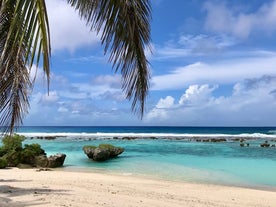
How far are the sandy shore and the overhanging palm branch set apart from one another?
3.60m

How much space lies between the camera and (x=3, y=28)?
6.11 m

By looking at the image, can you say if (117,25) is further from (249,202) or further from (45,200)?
(249,202)

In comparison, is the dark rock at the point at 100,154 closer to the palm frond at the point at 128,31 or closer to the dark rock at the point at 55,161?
the dark rock at the point at 55,161

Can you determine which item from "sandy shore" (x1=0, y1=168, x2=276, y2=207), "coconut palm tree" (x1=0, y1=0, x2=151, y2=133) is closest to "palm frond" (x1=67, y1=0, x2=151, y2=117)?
"coconut palm tree" (x1=0, y1=0, x2=151, y2=133)

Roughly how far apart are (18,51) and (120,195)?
23.9 feet

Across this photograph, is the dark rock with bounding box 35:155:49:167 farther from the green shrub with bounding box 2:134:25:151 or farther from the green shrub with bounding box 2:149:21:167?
the green shrub with bounding box 2:134:25:151

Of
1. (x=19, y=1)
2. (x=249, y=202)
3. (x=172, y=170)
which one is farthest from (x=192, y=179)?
(x=19, y=1)

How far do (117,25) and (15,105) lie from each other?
2169 millimetres

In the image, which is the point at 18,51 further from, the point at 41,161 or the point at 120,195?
the point at 41,161

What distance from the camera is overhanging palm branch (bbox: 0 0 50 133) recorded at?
4.48 m

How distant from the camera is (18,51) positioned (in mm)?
4977

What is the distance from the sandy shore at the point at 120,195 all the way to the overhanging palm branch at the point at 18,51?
360 centimetres

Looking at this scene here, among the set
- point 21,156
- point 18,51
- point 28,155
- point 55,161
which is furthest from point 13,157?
point 18,51

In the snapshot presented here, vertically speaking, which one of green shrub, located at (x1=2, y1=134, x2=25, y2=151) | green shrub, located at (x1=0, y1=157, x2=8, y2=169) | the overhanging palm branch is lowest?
green shrub, located at (x1=0, y1=157, x2=8, y2=169)
